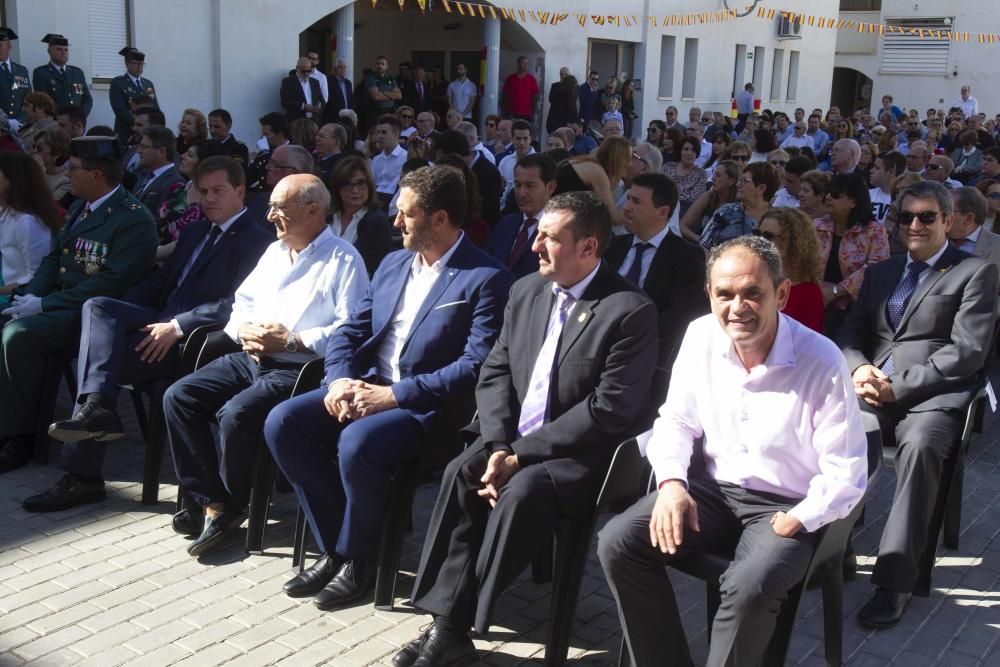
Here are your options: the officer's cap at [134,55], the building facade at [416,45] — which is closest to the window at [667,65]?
the building facade at [416,45]

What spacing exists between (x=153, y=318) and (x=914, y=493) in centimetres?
357

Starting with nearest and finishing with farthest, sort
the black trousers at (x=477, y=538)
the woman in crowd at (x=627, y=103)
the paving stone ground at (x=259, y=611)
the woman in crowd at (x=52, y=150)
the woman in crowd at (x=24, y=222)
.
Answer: the black trousers at (x=477, y=538)
the paving stone ground at (x=259, y=611)
the woman in crowd at (x=24, y=222)
the woman in crowd at (x=52, y=150)
the woman in crowd at (x=627, y=103)

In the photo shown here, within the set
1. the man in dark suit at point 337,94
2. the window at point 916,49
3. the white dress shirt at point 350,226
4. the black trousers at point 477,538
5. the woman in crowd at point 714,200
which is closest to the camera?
the black trousers at point 477,538

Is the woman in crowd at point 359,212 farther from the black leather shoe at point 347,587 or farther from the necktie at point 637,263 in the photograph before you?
the black leather shoe at point 347,587

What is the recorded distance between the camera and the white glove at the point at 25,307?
5.25m

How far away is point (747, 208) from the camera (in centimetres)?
655

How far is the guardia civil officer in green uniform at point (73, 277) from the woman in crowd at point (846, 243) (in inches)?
148

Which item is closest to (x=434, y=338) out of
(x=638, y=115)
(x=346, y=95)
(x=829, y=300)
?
(x=829, y=300)

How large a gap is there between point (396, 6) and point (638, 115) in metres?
6.42

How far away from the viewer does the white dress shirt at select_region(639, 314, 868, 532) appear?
299cm

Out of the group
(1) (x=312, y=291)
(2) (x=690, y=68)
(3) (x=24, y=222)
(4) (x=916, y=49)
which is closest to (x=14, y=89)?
(3) (x=24, y=222)

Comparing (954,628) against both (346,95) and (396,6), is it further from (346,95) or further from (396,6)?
(396,6)

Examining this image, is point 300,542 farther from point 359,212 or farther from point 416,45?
point 416,45

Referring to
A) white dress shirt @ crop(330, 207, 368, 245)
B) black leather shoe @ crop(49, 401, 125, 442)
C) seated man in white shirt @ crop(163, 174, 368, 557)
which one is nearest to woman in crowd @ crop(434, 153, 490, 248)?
white dress shirt @ crop(330, 207, 368, 245)
